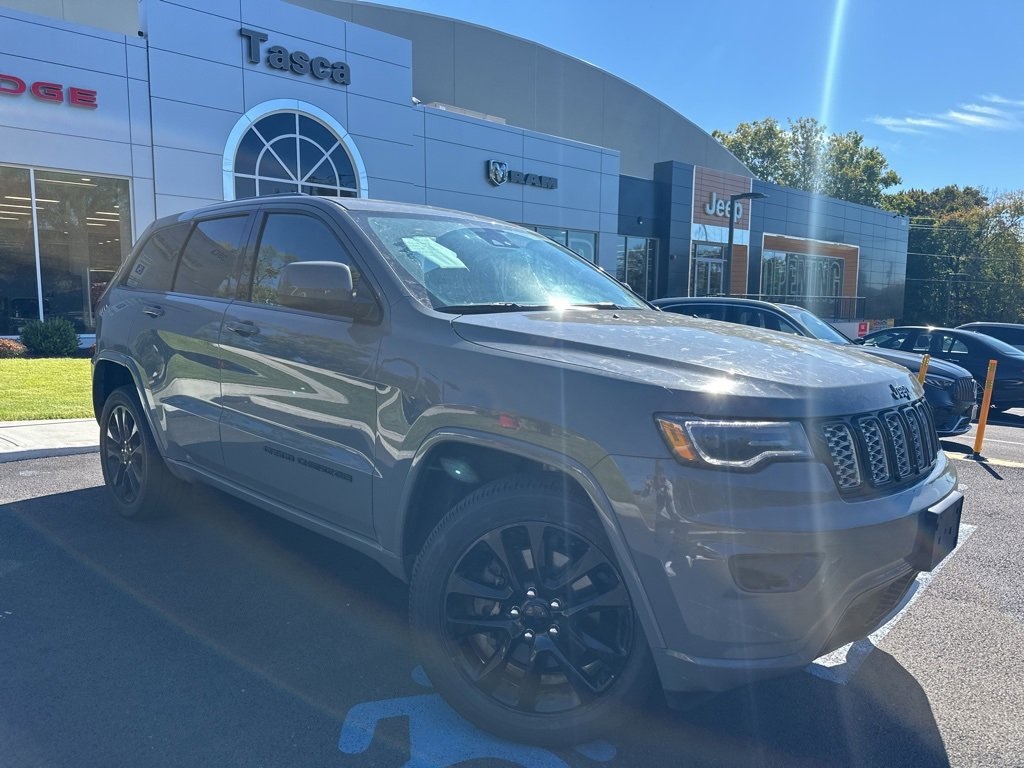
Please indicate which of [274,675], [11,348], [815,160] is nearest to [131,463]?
[274,675]

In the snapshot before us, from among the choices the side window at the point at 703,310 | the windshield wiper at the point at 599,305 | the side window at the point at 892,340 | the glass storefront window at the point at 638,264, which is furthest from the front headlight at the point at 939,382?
the glass storefront window at the point at 638,264

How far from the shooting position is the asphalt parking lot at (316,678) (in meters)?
2.60

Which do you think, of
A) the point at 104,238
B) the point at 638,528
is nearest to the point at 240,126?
the point at 104,238

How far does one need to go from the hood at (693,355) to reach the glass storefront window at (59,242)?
15929 millimetres

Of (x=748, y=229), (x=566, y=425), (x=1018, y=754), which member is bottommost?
(x=1018, y=754)

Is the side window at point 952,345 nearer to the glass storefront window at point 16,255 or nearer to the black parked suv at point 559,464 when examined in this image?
the black parked suv at point 559,464

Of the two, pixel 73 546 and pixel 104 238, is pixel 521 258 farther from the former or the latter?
pixel 104 238

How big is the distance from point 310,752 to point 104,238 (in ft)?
54.4

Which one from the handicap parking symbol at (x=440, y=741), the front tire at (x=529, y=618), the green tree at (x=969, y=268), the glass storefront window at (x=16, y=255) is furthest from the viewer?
the green tree at (x=969, y=268)

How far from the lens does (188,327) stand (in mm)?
4082

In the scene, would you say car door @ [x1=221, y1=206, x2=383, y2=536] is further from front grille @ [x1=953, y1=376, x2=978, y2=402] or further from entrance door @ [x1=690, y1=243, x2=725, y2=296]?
entrance door @ [x1=690, y1=243, x2=725, y2=296]

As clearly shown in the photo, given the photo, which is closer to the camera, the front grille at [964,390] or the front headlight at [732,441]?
the front headlight at [732,441]

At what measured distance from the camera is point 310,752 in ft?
8.41

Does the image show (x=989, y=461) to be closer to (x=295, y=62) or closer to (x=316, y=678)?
Answer: (x=316, y=678)
